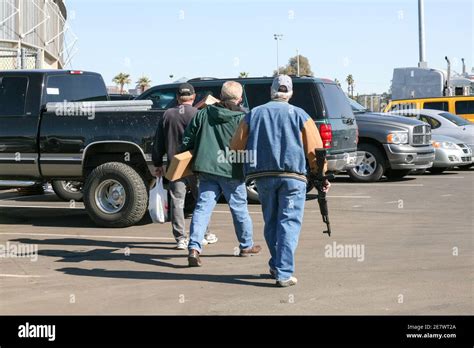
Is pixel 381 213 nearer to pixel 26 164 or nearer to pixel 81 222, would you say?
pixel 81 222

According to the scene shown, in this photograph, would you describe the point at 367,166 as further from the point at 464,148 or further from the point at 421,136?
the point at 464,148

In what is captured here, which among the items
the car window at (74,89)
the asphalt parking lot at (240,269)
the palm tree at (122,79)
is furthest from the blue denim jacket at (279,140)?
the palm tree at (122,79)

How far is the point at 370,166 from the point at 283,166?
10.7 metres

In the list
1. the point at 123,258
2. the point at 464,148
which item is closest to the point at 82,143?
the point at 123,258

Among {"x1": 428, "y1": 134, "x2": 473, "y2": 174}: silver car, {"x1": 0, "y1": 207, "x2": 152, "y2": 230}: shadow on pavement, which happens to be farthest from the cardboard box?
{"x1": 428, "y1": 134, "x2": 473, "y2": 174}: silver car

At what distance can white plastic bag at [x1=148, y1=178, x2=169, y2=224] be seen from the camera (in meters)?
9.52

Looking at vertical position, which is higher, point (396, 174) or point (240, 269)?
point (396, 174)

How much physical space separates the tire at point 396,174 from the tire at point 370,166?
27.7 inches

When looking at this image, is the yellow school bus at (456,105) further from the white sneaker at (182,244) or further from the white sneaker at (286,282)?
the white sneaker at (286,282)

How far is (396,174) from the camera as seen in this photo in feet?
60.1

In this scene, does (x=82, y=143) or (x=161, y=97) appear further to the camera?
(x=161, y=97)

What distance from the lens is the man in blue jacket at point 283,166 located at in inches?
287

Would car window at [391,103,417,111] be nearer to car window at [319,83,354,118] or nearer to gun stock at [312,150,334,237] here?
car window at [319,83,354,118]
